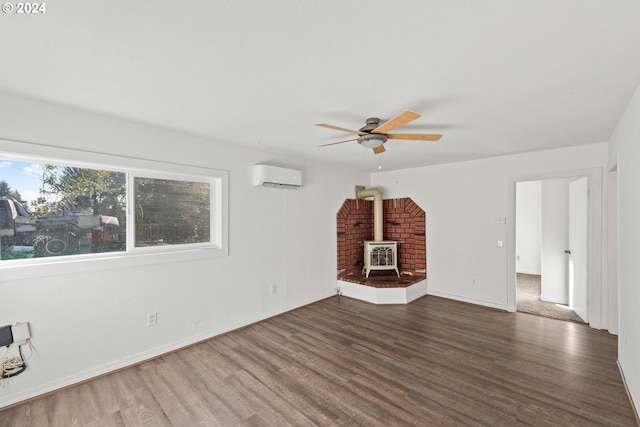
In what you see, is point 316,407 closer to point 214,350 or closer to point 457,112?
point 214,350

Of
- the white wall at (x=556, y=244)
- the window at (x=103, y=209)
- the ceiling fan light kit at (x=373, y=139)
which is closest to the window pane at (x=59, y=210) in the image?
the window at (x=103, y=209)

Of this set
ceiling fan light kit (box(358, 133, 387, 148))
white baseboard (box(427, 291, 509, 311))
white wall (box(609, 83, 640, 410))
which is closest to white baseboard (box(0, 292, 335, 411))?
ceiling fan light kit (box(358, 133, 387, 148))

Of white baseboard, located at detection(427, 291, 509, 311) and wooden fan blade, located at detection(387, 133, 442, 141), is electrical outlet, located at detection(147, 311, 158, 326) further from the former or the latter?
white baseboard, located at detection(427, 291, 509, 311)

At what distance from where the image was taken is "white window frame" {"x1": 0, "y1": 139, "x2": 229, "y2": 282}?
214 cm

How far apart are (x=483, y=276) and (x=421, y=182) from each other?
5.99 feet

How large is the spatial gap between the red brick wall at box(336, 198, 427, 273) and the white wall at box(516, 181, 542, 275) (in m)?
3.22

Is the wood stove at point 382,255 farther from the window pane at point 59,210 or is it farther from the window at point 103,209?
the window pane at point 59,210

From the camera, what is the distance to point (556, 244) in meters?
4.41

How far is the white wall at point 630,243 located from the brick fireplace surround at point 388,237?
8.33ft

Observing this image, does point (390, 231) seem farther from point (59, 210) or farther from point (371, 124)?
point (59, 210)

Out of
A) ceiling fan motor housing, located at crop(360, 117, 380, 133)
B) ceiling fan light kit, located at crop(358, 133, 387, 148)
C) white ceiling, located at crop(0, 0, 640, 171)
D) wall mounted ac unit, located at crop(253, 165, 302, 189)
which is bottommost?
wall mounted ac unit, located at crop(253, 165, 302, 189)

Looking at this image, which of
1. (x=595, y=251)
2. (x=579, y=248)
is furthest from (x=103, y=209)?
(x=579, y=248)

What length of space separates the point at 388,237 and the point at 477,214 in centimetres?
167

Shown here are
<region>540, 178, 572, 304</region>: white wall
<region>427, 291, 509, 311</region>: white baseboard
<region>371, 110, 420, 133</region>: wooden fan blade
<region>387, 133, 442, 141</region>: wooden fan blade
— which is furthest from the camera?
<region>540, 178, 572, 304</region>: white wall
